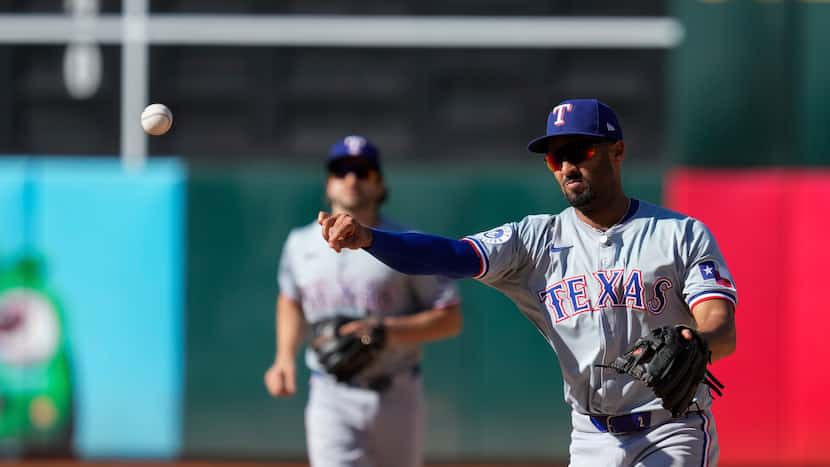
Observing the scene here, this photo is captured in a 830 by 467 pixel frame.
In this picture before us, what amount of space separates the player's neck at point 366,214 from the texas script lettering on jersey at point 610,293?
1535mm

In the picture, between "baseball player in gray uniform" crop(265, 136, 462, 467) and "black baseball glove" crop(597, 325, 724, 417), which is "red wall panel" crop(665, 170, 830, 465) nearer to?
"baseball player in gray uniform" crop(265, 136, 462, 467)

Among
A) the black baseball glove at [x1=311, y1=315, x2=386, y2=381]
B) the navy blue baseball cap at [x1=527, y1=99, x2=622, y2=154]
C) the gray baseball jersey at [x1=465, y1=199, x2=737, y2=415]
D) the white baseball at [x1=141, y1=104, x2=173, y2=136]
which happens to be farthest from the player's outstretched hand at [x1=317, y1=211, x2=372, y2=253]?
the black baseball glove at [x1=311, y1=315, x2=386, y2=381]

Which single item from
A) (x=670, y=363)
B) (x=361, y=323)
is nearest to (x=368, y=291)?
(x=361, y=323)

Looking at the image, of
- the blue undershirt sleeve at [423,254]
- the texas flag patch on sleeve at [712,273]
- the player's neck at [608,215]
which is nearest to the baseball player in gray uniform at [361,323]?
the blue undershirt sleeve at [423,254]

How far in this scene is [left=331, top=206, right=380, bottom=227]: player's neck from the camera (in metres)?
5.13

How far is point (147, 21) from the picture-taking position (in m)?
7.96

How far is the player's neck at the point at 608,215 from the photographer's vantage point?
3.77 m

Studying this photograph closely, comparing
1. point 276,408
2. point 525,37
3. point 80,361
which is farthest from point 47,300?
point 525,37

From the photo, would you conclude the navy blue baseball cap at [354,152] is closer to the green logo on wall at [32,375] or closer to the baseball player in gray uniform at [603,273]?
the baseball player in gray uniform at [603,273]

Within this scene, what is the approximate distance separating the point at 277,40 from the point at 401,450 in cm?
369

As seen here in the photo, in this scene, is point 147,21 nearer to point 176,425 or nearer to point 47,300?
point 47,300

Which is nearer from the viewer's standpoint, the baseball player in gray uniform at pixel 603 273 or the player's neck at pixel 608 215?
the baseball player in gray uniform at pixel 603 273

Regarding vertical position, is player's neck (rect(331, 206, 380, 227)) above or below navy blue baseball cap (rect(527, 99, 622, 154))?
below

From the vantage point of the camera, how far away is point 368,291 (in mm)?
5074
